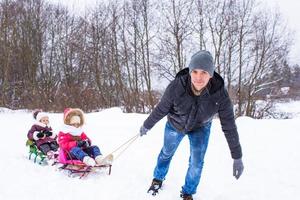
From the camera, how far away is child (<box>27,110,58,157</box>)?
5.91m

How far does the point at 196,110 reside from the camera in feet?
10.9

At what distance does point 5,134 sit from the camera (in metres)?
8.85


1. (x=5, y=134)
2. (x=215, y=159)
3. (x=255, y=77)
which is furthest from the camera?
(x=255, y=77)

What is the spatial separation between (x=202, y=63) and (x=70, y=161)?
2592 mm

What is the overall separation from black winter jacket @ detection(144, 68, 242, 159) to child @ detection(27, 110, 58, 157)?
10.1ft

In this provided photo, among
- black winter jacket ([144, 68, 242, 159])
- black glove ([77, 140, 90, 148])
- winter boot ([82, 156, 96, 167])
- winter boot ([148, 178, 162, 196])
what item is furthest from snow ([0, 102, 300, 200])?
black winter jacket ([144, 68, 242, 159])

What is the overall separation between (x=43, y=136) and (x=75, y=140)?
4.27 feet

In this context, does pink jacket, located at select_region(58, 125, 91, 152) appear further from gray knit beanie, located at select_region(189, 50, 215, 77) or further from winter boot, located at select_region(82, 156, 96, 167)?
gray knit beanie, located at select_region(189, 50, 215, 77)

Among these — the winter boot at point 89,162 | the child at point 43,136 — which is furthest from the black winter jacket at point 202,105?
the child at point 43,136

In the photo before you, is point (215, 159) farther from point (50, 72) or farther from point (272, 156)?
point (50, 72)

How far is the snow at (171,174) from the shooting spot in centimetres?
393

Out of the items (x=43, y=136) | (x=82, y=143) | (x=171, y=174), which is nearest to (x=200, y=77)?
(x=171, y=174)

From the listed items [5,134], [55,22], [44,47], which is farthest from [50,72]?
[5,134]

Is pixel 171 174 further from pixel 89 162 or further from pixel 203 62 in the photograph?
pixel 203 62
